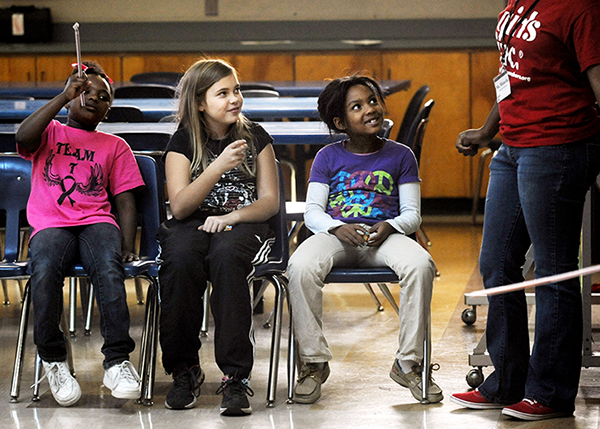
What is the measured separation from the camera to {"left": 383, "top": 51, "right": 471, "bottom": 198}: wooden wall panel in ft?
24.7

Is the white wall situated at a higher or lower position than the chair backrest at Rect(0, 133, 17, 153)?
higher

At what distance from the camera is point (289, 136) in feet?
11.1

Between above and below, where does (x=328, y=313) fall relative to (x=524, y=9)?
below

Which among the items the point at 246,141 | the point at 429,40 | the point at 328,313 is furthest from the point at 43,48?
the point at 246,141

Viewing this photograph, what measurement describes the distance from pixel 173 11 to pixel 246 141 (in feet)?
20.0

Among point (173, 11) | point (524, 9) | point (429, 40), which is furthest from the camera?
point (173, 11)

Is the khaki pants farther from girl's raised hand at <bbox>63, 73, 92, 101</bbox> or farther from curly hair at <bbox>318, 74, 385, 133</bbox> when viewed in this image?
girl's raised hand at <bbox>63, 73, 92, 101</bbox>

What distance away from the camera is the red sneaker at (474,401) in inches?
97.5

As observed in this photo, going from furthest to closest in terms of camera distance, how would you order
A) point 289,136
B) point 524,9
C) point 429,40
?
1. point 429,40
2. point 289,136
3. point 524,9

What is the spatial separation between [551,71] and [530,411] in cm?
92

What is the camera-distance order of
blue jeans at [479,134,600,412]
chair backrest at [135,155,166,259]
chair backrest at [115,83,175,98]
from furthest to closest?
chair backrest at [115,83,175,98] < chair backrest at [135,155,166,259] < blue jeans at [479,134,600,412]

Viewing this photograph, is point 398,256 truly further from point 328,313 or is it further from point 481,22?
point 481,22

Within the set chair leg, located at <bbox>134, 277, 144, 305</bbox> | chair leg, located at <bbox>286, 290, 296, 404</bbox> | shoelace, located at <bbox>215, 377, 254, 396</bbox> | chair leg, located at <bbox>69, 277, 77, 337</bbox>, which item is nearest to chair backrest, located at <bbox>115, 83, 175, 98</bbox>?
chair leg, located at <bbox>134, 277, 144, 305</bbox>

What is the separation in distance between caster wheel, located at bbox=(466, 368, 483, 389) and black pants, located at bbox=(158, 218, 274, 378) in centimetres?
68
